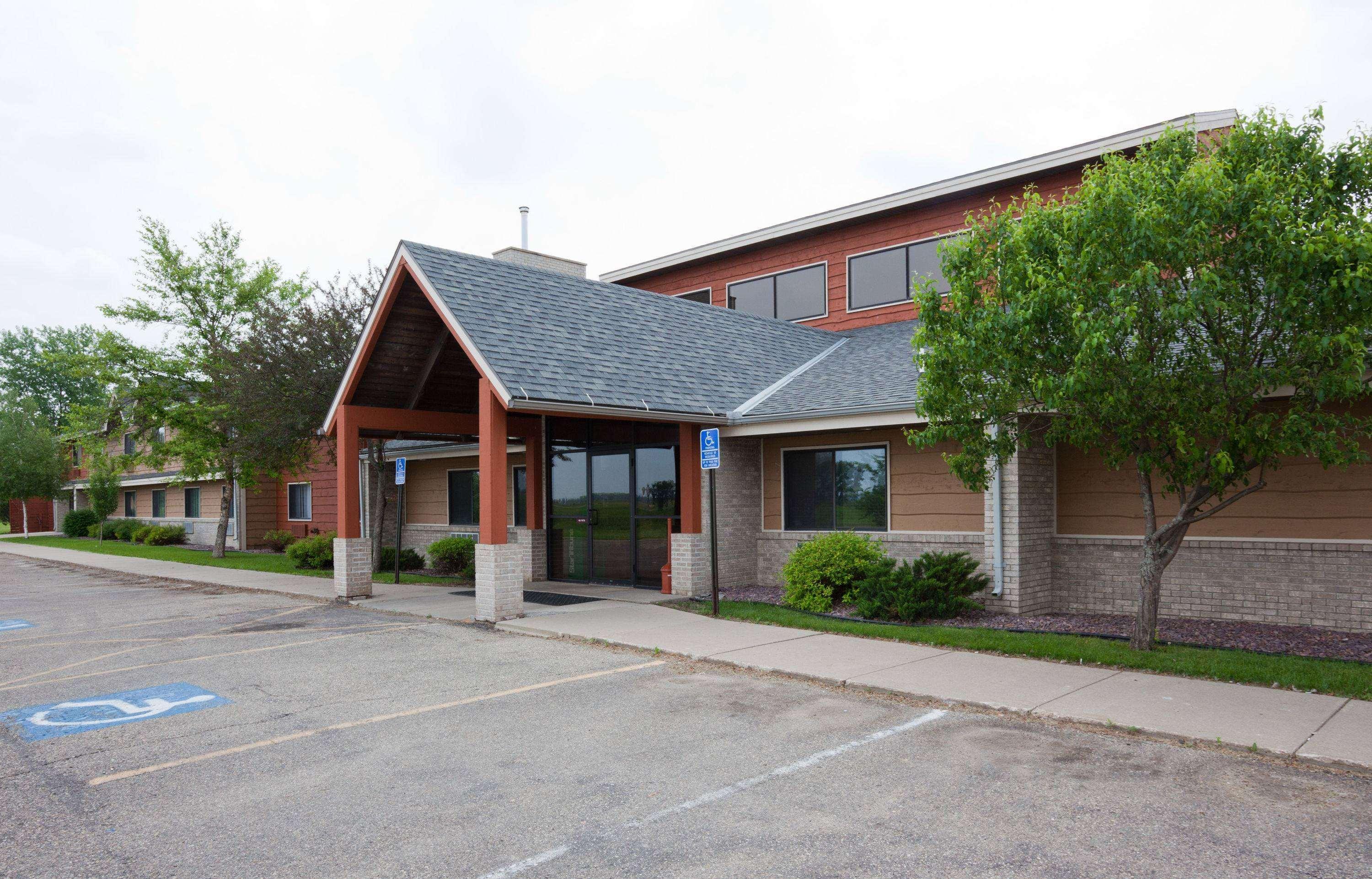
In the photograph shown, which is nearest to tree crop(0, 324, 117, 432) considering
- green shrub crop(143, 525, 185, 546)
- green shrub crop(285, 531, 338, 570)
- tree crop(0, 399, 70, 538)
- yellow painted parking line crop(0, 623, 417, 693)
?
tree crop(0, 399, 70, 538)

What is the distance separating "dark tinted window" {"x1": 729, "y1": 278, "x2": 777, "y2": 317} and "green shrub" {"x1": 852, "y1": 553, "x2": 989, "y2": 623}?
10.3 meters

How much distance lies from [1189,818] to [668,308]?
14.4 metres

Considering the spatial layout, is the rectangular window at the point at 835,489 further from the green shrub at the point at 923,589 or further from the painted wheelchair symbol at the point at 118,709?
the painted wheelchair symbol at the point at 118,709

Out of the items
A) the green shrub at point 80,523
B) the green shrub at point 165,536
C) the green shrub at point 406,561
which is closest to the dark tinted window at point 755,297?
the green shrub at point 406,561

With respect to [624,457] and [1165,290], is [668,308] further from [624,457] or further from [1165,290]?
[1165,290]

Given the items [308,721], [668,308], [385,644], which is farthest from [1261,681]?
[668,308]

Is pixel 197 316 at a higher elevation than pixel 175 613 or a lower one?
higher

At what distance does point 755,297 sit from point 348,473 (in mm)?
10426

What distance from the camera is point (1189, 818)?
199 inches

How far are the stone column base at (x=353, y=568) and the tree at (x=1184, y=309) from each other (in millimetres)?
10868

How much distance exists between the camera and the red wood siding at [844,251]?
17.7m

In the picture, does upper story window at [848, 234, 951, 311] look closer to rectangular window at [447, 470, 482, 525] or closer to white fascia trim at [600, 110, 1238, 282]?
white fascia trim at [600, 110, 1238, 282]

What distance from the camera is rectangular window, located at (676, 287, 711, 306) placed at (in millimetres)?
22828

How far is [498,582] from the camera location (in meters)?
12.6
